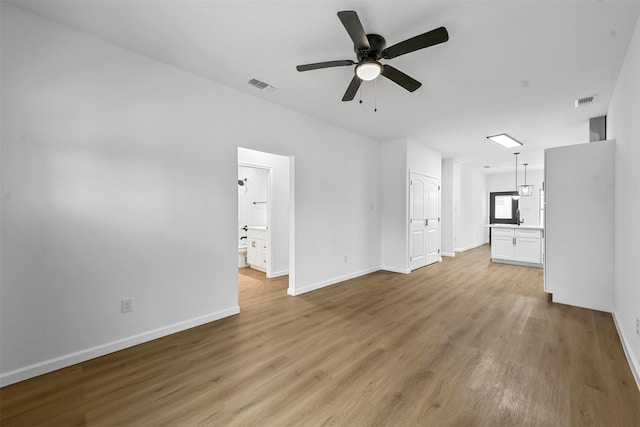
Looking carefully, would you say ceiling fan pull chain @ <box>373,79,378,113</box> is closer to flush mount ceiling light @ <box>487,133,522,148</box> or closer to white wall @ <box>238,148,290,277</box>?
white wall @ <box>238,148,290,277</box>

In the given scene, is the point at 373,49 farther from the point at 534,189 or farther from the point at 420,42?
the point at 534,189

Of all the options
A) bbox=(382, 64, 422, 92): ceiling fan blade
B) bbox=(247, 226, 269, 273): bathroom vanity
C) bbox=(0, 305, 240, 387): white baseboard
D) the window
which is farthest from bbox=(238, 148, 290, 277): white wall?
the window

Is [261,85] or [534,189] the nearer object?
[261,85]

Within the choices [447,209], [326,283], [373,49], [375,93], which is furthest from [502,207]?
[373,49]

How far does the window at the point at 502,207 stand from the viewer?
992 cm

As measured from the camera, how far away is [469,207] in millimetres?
9133

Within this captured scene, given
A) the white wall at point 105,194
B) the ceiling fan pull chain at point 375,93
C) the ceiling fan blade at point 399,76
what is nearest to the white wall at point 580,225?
the ceiling fan pull chain at point 375,93

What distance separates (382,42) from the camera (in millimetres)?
2230

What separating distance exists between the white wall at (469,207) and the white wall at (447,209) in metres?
0.28

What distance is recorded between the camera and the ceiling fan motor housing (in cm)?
215

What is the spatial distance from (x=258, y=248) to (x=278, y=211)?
1.05m

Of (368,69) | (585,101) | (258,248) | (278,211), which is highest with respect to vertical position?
(585,101)

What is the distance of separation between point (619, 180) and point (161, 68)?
5032 millimetres

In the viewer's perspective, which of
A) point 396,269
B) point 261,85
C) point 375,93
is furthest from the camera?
point 396,269
